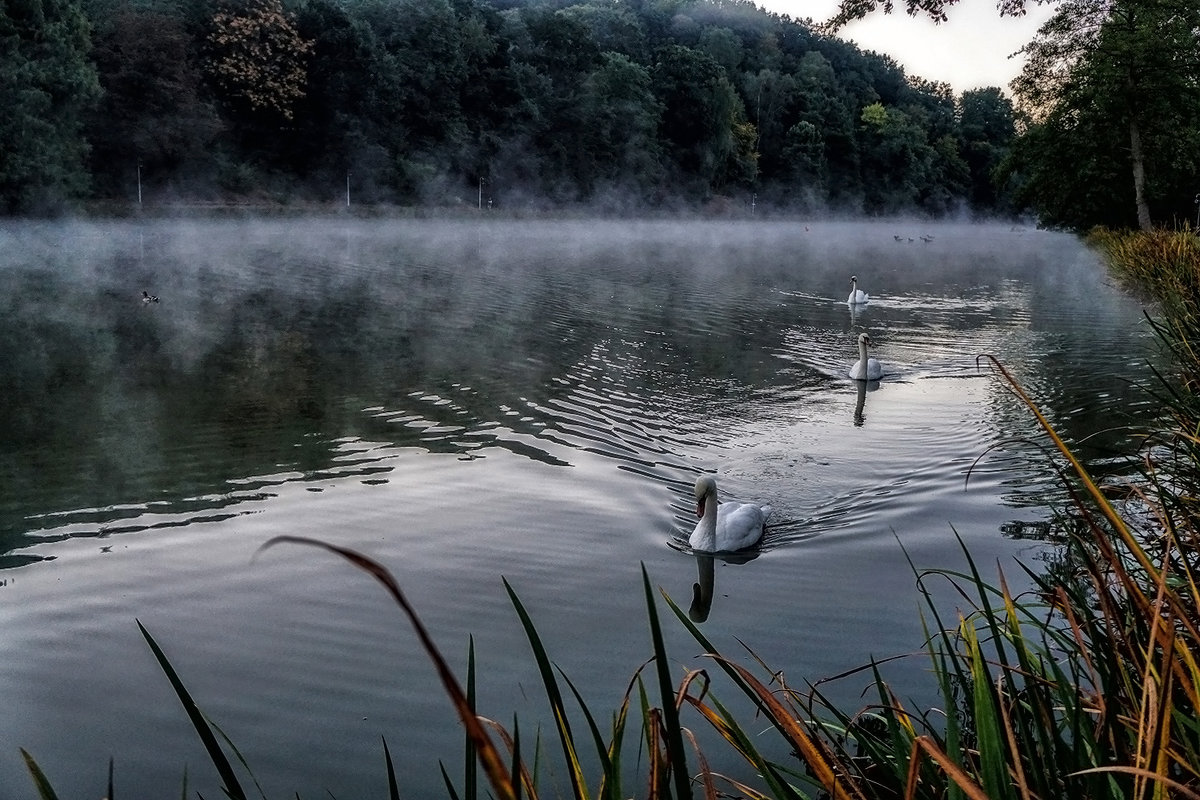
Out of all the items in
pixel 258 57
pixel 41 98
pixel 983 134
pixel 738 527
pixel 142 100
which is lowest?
pixel 738 527

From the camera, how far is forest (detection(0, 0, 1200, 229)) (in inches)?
1236

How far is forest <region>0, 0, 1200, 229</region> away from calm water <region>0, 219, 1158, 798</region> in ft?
14.8

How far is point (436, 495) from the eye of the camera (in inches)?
280

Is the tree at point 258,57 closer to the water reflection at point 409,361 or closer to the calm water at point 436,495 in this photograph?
the water reflection at point 409,361

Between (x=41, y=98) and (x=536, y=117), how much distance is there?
113 feet

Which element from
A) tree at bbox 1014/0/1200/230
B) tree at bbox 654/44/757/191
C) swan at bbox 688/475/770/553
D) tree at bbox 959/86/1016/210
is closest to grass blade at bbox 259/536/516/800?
swan at bbox 688/475/770/553

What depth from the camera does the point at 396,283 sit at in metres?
22.2

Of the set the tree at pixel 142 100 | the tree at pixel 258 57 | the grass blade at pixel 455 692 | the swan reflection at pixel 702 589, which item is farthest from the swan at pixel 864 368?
the tree at pixel 258 57

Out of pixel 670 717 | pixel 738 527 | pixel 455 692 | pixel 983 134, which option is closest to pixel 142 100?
pixel 738 527

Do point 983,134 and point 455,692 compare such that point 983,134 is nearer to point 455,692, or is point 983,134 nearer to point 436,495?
point 436,495

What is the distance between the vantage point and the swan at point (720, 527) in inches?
243

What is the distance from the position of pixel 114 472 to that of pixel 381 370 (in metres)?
4.55

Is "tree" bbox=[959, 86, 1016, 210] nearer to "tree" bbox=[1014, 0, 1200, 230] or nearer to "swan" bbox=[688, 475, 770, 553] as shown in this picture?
"tree" bbox=[1014, 0, 1200, 230]

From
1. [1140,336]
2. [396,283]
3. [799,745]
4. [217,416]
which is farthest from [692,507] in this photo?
[396,283]
